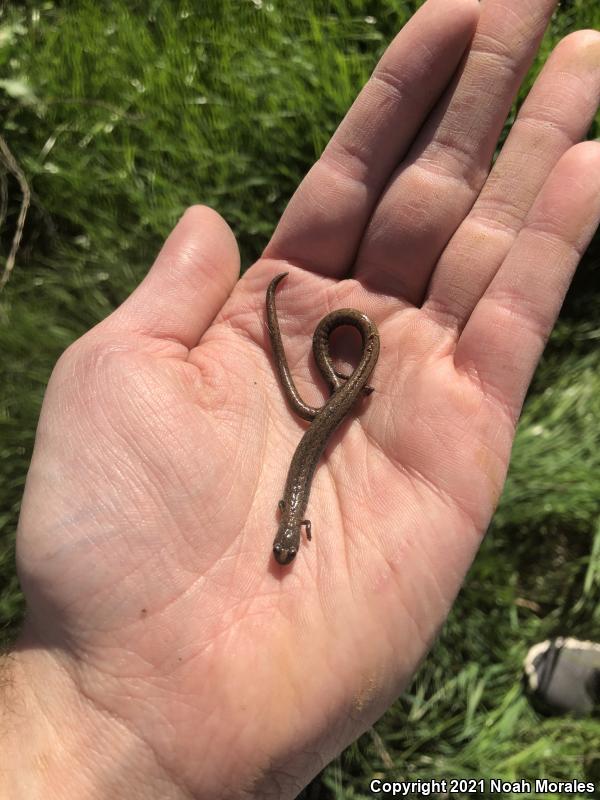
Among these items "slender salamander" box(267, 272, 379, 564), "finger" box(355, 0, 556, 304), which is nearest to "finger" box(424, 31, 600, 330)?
"finger" box(355, 0, 556, 304)

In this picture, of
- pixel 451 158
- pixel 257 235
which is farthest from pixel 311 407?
pixel 451 158

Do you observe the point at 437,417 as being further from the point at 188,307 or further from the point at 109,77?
the point at 109,77

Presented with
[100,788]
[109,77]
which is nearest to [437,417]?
[100,788]

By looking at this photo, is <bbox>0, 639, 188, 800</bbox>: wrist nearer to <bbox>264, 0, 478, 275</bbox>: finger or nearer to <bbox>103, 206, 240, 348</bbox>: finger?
<bbox>103, 206, 240, 348</bbox>: finger

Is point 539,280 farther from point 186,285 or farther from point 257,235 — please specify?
point 257,235

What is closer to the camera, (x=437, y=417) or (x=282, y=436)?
(x=437, y=417)
